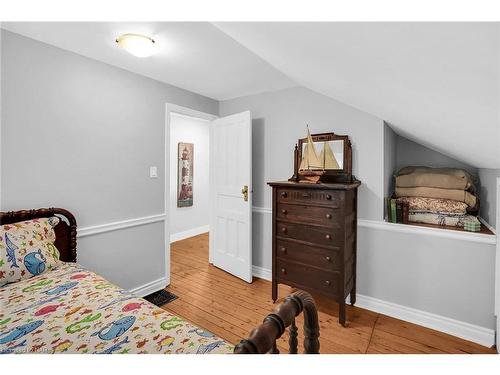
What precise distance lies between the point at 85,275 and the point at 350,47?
1.97m

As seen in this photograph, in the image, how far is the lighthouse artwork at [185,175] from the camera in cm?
488

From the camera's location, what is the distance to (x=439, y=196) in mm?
2338

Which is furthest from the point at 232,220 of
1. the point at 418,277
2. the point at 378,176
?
the point at 418,277

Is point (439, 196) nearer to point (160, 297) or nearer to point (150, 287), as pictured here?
point (160, 297)

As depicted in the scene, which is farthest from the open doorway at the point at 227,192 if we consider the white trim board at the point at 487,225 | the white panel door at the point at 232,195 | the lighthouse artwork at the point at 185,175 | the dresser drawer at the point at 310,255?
the white trim board at the point at 487,225

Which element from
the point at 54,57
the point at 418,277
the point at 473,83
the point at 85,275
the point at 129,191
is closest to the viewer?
the point at 473,83

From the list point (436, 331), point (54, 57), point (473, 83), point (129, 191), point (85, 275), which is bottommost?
point (436, 331)

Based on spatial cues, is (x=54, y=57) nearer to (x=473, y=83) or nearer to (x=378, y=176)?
(x=473, y=83)

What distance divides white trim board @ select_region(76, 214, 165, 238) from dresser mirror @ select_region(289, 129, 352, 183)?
1.68 m

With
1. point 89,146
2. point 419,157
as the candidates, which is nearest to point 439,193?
point 419,157

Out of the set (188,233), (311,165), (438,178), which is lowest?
(188,233)

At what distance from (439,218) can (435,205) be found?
0.39ft

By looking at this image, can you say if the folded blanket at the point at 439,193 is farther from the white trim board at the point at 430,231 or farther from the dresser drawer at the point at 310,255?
the dresser drawer at the point at 310,255

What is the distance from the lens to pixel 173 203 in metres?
4.86
